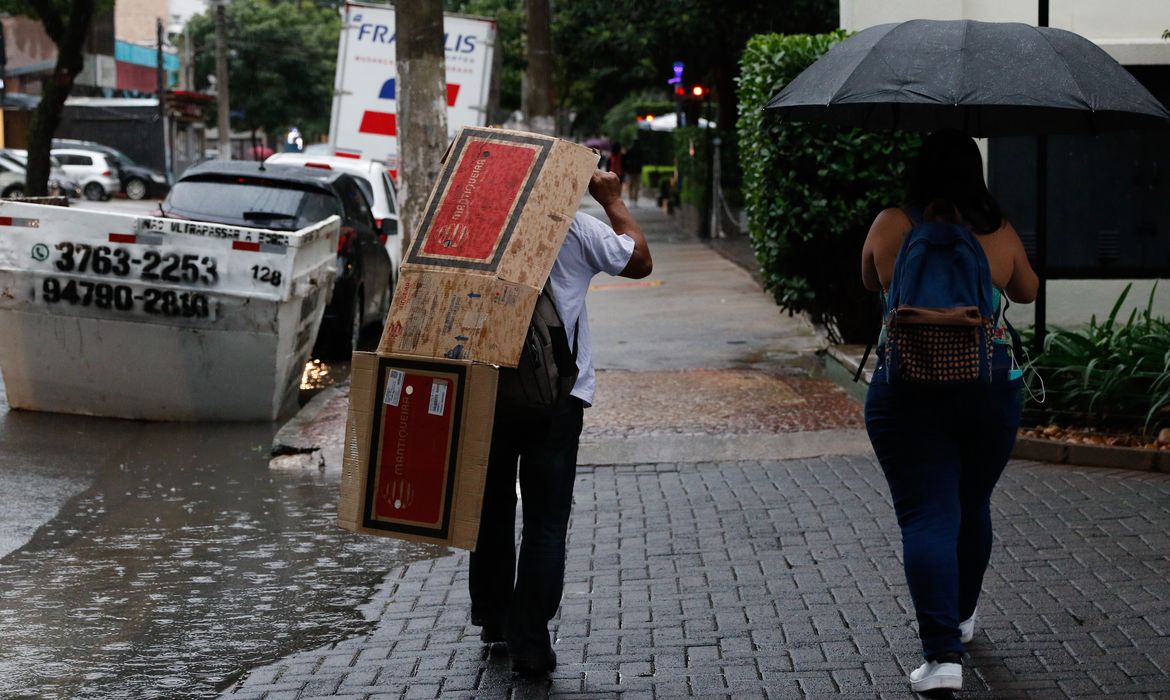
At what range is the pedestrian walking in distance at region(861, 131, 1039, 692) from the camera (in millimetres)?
4562

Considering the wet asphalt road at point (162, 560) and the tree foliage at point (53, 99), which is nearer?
the wet asphalt road at point (162, 560)

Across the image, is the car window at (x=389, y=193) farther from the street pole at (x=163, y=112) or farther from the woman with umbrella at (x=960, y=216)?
the street pole at (x=163, y=112)

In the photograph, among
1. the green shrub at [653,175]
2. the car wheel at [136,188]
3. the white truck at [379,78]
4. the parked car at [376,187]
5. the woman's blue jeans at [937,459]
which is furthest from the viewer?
the car wheel at [136,188]

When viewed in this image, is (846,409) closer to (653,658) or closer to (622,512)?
(622,512)

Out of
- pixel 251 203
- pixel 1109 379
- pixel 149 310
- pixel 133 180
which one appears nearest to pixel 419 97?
pixel 251 203

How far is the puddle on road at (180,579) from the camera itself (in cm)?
526

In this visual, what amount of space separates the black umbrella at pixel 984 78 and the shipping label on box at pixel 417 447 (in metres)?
1.58

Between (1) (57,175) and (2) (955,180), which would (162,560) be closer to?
(2) (955,180)

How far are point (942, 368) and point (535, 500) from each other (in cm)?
133

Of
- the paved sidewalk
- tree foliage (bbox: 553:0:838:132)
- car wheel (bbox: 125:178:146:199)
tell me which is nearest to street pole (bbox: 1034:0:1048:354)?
the paved sidewalk

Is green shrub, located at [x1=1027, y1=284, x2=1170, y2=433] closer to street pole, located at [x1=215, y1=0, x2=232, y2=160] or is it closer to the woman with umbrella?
the woman with umbrella

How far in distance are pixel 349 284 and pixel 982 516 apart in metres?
8.38

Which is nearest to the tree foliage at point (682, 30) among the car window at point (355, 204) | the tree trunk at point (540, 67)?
the tree trunk at point (540, 67)

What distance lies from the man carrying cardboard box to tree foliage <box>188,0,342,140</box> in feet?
202
